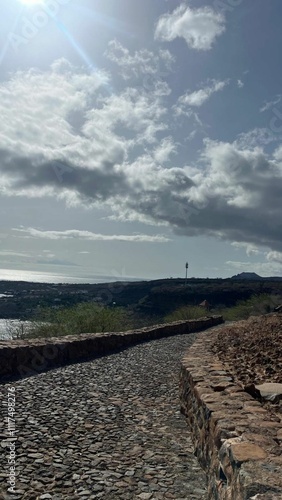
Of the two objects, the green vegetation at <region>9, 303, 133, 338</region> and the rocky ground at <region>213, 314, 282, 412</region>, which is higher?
the rocky ground at <region>213, 314, 282, 412</region>

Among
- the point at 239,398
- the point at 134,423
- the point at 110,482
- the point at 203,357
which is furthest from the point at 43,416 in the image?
the point at 203,357

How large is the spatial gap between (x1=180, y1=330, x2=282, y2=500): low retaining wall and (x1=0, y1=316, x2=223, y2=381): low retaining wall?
4274mm

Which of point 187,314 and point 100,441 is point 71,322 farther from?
point 187,314

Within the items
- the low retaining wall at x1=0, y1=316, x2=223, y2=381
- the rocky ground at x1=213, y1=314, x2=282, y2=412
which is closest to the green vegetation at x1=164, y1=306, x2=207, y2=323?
the low retaining wall at x1=0, y1=316, x2=223, y2=381

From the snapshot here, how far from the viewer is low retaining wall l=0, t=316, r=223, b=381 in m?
8.54

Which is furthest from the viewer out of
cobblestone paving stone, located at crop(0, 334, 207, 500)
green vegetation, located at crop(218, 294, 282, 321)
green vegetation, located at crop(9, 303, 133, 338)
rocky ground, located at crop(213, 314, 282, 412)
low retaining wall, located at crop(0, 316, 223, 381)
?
green vegetation, located at crop(218, 294, 282, 321)

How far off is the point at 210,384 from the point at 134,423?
1.27m

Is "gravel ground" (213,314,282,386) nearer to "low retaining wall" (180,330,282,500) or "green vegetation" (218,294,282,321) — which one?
"low retaining wall" (180,330,282,500)

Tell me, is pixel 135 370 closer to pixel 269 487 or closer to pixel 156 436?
pixel 156 436

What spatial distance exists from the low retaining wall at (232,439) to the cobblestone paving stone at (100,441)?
34 centimetres

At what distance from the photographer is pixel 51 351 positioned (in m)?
9.95

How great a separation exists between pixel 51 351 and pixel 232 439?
24.5ft

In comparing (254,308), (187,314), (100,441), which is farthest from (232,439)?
(254,308)

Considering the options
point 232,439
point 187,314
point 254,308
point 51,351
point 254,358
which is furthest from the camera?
point 254,308
